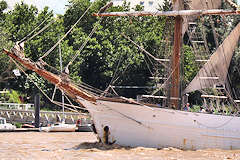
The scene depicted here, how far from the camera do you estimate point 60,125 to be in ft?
163

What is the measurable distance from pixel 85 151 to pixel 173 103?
741cm

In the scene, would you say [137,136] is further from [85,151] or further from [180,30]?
[180,30]

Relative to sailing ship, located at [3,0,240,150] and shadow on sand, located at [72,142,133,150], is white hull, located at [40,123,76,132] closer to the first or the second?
shadow on sand, located at [72,142,133,150]

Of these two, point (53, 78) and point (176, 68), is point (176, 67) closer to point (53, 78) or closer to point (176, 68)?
point (176, 68)

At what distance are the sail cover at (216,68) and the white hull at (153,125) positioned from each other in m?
3.52

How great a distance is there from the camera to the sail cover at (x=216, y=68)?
1501 inches

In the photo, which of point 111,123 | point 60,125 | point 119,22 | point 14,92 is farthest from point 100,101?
point 119,22

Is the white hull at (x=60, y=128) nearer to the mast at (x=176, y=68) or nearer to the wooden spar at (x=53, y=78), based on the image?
the mast at (x=176, y=68)

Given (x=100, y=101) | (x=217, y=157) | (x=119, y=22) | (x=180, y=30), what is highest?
(x=119, y=22)

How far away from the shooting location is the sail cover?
1501 inches

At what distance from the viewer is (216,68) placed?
38562mm

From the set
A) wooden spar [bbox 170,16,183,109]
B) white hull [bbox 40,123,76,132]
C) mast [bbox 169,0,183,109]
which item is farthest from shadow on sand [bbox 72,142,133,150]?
white hull [bbox 40,123,76,132]

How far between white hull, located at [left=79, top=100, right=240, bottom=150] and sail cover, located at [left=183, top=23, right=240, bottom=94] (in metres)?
3.52

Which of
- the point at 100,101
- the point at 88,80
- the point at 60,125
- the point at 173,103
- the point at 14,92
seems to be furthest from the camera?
the point at 88,80
